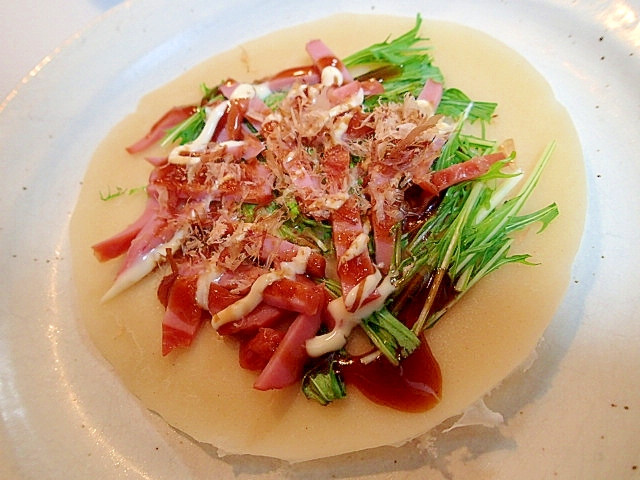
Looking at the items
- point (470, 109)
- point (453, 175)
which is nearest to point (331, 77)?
point (470, 109)

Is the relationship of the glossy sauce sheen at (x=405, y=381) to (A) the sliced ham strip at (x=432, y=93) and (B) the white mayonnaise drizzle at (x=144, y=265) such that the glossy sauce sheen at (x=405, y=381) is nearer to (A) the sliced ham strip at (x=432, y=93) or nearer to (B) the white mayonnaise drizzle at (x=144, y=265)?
(B) the white mayonnaise drizzle at (x=144, y=265)

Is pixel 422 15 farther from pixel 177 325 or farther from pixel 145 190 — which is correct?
pixel 177 325

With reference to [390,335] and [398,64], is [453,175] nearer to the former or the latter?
[390,335]

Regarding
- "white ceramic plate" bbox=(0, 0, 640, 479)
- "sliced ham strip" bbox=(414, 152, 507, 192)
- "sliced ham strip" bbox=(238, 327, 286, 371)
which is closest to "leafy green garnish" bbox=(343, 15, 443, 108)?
"white ceramic plate" bbox=(0, 0, 640, 479)

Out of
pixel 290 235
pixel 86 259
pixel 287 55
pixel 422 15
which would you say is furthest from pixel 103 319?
pixel 422 15

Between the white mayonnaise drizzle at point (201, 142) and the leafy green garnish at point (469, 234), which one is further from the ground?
the white mayonnaise drizzle at point (201, 142)

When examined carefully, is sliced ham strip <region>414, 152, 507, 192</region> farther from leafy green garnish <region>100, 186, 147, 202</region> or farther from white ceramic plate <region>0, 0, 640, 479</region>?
leafy green garnish <region>100, 186, 147, 202</region>

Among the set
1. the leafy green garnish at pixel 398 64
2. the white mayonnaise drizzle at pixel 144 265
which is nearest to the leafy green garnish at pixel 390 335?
the white mayonnaise drizzle at pixel 144 265

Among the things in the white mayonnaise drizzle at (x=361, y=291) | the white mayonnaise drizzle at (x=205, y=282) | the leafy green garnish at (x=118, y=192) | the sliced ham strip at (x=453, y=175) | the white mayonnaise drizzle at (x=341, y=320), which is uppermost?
the leafy green garnish at (x=118, y=192)
